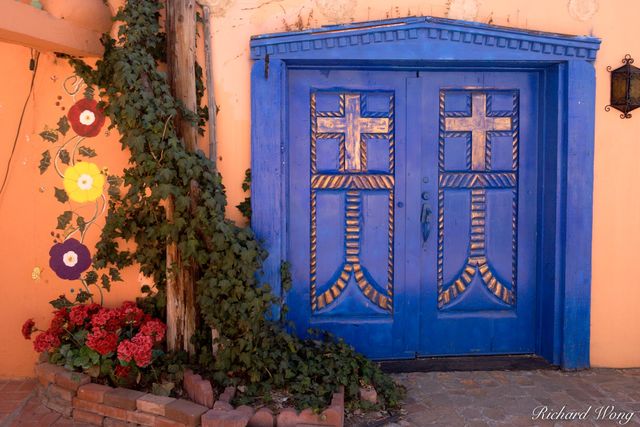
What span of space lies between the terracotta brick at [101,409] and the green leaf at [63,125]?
185 cm

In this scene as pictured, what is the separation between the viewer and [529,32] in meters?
4.68

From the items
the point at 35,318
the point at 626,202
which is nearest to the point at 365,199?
the point at 626,202

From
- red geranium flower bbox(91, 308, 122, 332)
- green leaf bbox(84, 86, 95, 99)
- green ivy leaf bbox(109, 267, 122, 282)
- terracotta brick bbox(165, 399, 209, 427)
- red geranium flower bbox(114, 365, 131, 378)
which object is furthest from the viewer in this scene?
green ivy leaf bbox(109, 267, 122, 282)

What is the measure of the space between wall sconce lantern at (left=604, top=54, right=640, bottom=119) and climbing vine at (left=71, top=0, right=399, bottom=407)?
8.65 feet

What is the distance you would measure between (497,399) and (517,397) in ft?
0.48

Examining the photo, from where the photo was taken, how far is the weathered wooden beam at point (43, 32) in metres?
3.88

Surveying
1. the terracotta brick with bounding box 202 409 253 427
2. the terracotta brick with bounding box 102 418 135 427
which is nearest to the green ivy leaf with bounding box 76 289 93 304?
the terracotta brick with bounding box 102 418 135 427

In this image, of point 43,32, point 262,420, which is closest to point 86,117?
point 43,32

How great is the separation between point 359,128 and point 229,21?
1.22m

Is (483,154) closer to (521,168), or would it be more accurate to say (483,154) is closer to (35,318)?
(521,168)

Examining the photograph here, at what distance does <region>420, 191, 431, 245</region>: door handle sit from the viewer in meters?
5.00

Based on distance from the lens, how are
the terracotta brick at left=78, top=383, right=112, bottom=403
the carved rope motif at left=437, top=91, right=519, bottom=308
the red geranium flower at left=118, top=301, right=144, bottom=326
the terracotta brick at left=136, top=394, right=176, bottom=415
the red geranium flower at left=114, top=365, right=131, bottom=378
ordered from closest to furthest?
the terracotta brick at left=136, top=394, right=176, bottom=415
the terracotta brick at left=78, top=383, right=112, bottom=403
the red geranium flower at left=114, top=365, right=131, bottom=378
the red geranium flower at left=118, top=301, right=144, bottom=326
the carved rope motif at left=437, top=91, right=519, bottom=308

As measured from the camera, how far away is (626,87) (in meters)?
4.78

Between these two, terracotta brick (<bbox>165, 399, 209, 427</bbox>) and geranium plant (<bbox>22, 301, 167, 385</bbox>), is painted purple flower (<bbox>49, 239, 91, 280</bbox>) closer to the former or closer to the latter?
geranium plant (<bbox>22, 301, 167, 385</bbox>)
